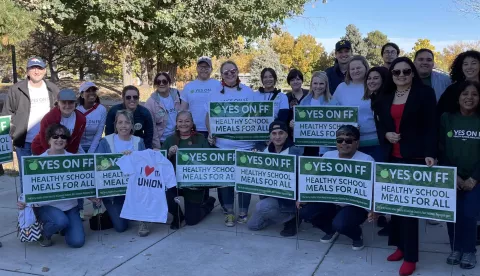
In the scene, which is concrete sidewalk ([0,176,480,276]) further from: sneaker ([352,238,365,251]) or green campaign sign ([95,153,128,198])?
green campaign sign ([95,153,128,198])

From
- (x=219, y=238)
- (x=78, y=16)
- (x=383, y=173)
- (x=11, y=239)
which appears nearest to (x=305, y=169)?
(x=383, y=173)

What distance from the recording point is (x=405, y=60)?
178 inches

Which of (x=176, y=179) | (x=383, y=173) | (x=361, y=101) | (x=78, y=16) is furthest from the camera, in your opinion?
(x=78, y=16)

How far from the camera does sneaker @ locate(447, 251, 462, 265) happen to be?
4.58 metres

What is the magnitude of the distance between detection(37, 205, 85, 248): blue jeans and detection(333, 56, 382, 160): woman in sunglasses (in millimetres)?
3472

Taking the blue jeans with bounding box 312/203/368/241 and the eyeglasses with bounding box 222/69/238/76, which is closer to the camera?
the blue jeans with bounding box 312/203/368/241

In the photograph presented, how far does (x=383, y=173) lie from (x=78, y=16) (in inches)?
660

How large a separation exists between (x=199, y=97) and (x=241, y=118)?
2.47 feet

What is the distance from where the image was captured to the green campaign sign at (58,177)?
16.7 feet

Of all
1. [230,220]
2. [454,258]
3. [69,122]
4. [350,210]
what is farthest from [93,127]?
[454,258]

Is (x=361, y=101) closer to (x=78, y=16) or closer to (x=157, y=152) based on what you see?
(x=157, y=152)

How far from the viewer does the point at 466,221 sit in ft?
14.7

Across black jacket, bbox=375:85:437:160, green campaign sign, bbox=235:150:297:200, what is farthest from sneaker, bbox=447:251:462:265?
green campaign sign, bbox=235:150:297:200

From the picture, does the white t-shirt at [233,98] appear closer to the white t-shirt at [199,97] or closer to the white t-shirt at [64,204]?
the white t-shirt at [199,97]
